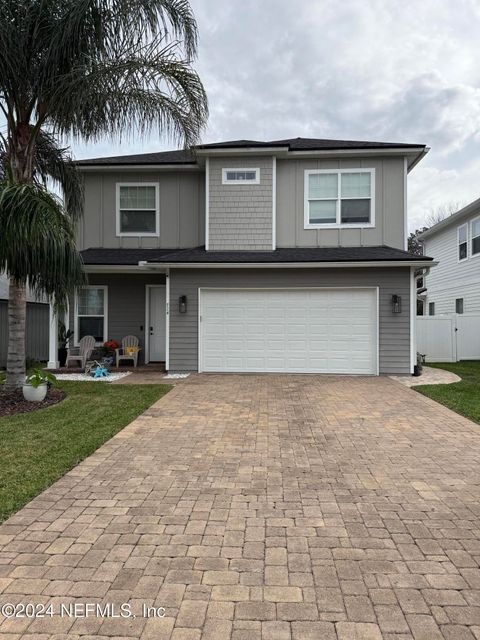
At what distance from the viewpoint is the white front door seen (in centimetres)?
1234

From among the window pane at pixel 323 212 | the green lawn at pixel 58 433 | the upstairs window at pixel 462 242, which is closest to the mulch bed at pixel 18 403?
the green lawn at pixel 58 433

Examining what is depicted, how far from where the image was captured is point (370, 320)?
10.6m

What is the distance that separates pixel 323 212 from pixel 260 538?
33.2ft

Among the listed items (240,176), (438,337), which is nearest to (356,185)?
(240,176)

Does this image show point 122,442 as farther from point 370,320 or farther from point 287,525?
point 370,320

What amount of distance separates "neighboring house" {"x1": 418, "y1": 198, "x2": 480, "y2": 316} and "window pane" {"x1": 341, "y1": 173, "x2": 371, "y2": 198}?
6.32 m

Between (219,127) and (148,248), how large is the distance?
168 inches

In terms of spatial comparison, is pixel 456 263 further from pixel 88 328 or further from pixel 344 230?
pixel 88 328

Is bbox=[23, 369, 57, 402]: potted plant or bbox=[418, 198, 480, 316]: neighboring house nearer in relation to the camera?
bbox=[23, 369, 57, 402]: potted plant

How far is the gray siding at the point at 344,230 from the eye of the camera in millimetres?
11516

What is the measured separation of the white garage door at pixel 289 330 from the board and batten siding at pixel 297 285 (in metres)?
0.20

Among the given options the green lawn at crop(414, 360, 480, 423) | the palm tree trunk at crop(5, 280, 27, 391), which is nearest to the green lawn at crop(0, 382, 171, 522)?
the palm tree trunk at crop(5, 280, 27, 391)

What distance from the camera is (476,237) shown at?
53.0ft

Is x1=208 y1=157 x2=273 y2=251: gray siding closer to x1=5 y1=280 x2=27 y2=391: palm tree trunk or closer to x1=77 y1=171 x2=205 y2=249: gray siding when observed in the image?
x1=77 y1=171 x2=205 y2=249: gray siding
